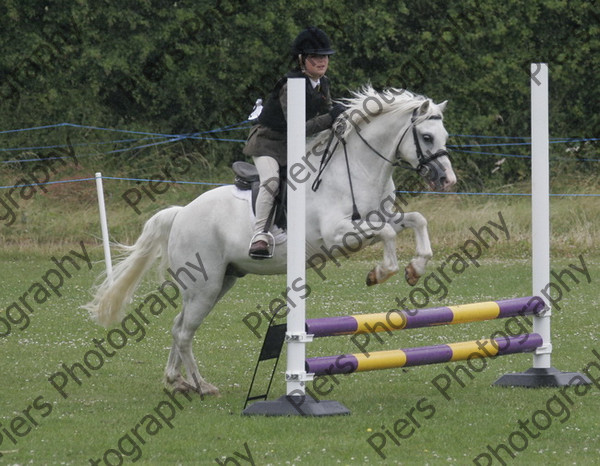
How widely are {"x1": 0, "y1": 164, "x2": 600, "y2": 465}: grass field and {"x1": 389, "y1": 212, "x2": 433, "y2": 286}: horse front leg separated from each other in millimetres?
928

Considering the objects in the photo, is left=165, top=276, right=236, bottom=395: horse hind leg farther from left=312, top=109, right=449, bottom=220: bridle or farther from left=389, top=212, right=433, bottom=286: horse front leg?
left=389, top=212, right=433, bottom=286: horse front leg

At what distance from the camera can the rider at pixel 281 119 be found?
7.09 meters

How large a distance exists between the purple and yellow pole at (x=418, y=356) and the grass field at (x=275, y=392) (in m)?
0.33

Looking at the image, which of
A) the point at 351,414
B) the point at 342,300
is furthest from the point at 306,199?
the point at 342,300

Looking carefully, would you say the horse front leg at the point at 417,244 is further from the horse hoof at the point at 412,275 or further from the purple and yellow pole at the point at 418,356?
the purple and yellow pole at the point at 418,356

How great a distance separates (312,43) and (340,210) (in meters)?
1.15

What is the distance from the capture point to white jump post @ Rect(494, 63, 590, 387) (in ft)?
24.3

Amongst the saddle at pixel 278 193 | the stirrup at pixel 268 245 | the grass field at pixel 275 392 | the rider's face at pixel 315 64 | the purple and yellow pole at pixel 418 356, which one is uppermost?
the rider's face at pixel 315 64

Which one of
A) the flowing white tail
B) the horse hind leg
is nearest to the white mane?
the horse hind leg

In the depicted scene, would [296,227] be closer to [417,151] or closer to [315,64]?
[417,151]

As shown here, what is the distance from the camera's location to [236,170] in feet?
25.4

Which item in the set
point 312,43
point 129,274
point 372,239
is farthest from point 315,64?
point 129,274

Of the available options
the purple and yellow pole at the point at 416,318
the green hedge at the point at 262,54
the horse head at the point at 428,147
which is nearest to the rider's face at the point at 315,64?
the horse head at the point at 428,147

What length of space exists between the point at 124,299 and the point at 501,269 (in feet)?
26.5
